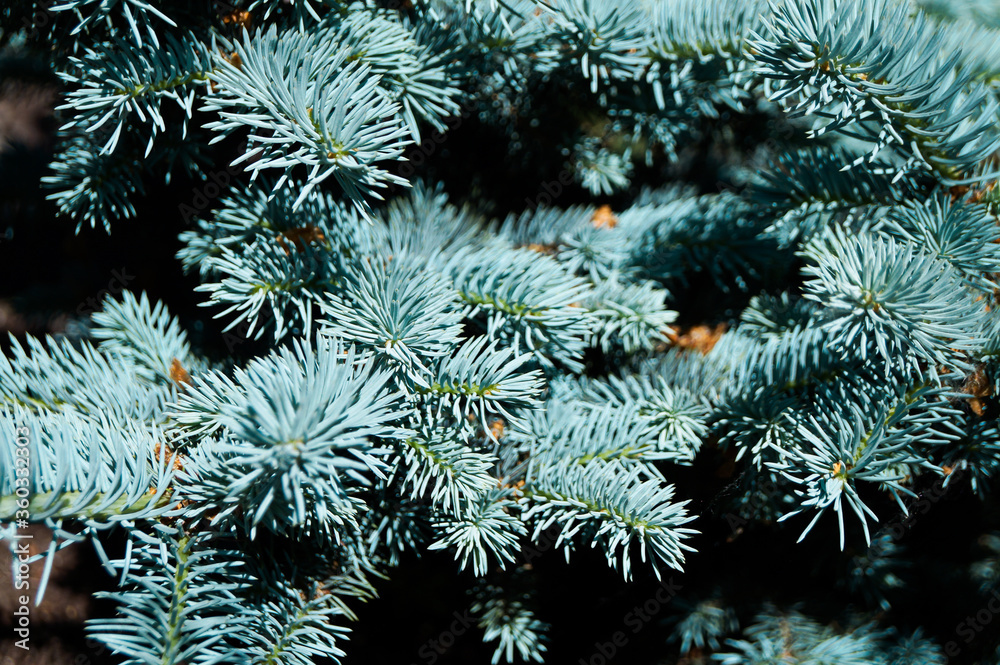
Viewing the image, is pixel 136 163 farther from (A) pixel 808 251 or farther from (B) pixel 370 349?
(A) pixel 808 251

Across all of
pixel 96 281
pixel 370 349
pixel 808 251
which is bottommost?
pixel 96 281

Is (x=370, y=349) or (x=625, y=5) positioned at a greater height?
(x=625, y=5)

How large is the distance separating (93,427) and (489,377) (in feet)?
0.77

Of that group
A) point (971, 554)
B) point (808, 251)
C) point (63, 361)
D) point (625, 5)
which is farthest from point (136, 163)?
point (971, 554)

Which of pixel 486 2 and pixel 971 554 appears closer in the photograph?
pixel 486 2

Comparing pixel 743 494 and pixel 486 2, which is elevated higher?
pixel 486 2

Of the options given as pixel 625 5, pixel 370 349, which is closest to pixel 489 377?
pixel 370 349

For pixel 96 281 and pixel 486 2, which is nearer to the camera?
pixel 486 2

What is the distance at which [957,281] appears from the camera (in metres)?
0.40

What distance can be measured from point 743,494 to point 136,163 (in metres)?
0.52

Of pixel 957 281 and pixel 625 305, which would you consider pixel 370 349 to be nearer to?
pixel 625 305

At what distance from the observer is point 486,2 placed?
463 millimetres

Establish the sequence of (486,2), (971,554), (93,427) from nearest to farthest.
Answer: (93,427) → (486,2) → (971,554)

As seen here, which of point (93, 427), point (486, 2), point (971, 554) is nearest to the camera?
point (93, 427)
